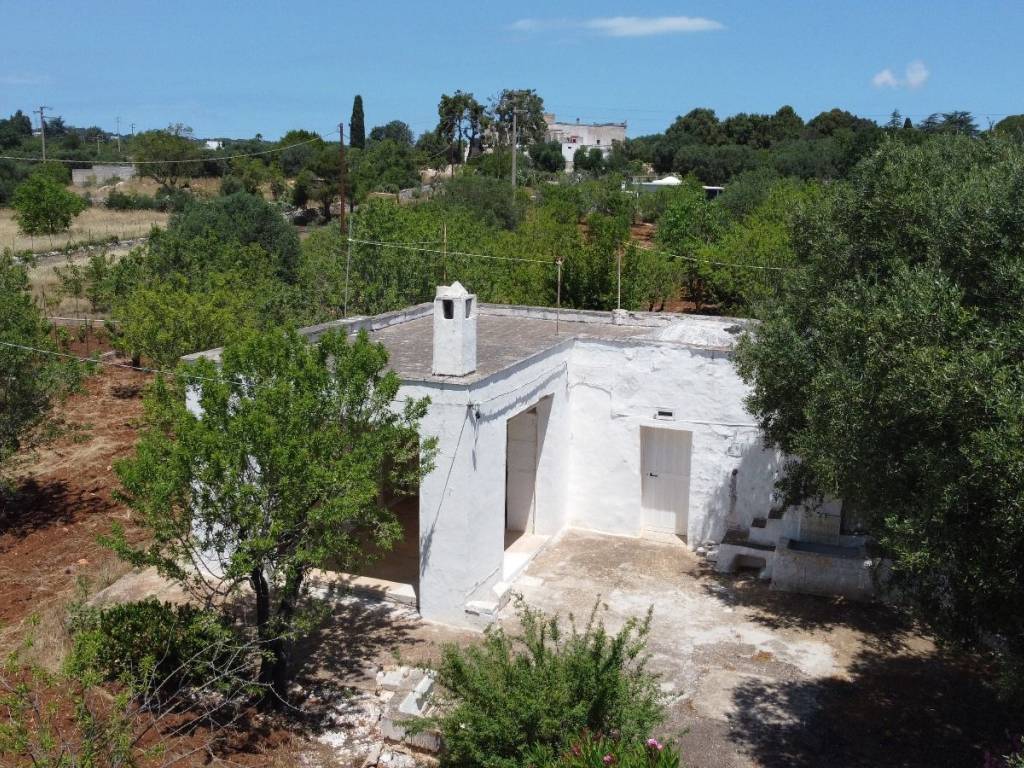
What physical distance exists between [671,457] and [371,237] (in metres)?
13.1

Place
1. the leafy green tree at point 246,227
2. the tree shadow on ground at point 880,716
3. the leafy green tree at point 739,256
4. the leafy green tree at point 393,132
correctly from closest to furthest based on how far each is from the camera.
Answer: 1. the tree shadow on ground at point 880,716
2. the leafy green tree at point 739,256
3. the leafy green tree at point 246,227
4. the leafy green tree at point 393,132

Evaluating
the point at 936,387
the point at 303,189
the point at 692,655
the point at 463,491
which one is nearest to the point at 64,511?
the point at 463,491

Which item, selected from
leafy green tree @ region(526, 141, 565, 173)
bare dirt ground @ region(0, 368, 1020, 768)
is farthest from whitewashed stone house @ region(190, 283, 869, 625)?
leafy green tree @ region(526, 141, 565, 173)

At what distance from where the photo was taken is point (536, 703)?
7875 mm

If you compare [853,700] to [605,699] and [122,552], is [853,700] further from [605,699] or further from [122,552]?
[122,552]

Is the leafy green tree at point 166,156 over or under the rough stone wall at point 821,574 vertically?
over

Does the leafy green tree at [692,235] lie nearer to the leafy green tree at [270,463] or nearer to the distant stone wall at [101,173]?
the leafy green tree at [270,463]

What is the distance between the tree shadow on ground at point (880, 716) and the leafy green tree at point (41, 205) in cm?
4070

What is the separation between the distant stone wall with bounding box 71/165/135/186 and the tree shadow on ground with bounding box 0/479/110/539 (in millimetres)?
60751

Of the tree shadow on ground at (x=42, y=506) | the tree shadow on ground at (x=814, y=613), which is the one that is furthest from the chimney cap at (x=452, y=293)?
the tree shadow on ground at (x=42, y=506)

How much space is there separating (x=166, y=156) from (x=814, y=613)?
6194 centimetres

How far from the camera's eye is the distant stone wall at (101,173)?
72625 millimetres

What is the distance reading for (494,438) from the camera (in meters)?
13.1

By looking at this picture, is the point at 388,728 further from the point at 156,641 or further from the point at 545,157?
the point at 545,157
